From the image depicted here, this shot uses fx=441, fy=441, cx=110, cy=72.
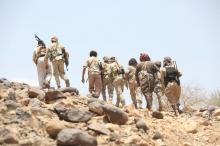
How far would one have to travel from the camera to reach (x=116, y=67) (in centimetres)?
1412

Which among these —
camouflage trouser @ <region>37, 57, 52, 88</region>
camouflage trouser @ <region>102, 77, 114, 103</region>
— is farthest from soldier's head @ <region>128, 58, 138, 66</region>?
camouflage trouser @ <region>37, 57, 52, 88</region>

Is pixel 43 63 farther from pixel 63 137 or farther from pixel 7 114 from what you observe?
pixel 63 137

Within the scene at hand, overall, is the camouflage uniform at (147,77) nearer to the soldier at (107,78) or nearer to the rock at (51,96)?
the soldier at (107,78)

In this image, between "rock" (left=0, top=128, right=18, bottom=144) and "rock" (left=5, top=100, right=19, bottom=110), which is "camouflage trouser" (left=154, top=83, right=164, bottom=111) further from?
"rock" (left=0, top=128, right=18, bottom=144)

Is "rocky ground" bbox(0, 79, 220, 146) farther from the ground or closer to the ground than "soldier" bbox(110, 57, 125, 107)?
closer to the ground

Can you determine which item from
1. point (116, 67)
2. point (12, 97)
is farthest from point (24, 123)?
point (116, 67)

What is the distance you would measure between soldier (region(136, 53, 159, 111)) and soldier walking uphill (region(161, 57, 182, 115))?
275mm

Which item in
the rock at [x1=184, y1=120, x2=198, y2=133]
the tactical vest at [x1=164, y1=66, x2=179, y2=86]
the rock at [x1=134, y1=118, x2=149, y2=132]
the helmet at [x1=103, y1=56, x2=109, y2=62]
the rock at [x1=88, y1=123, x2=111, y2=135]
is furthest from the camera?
the helmet at [x1=103, y1=56, x2=109, y2=62]

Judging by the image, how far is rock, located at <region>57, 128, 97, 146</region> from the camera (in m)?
7.30

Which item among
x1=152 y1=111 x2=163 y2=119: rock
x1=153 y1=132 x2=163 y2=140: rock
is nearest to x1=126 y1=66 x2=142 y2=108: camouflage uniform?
x1=152 y1=111 x2=163 y2=119: rock

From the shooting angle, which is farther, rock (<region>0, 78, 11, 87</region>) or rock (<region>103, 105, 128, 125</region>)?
rock (<region>0, 78, 11, 87</region>)

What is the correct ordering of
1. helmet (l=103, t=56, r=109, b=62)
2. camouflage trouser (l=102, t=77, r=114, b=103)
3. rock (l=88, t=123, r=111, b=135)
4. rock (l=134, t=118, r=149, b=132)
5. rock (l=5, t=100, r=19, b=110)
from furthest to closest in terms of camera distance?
1. helmet (l=103, t=56, r=109, b=62)
2. camouflage trouser (l=102, t=77, r=114, b=103)
3. rock (l=134, t=118, r=149, b=132)
4. rock (l=5, t=100, r=19, b=110)
5. rock (l=88, t=123, r=111, b=135)

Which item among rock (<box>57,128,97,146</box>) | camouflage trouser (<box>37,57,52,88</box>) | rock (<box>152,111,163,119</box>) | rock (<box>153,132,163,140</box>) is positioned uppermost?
camouflage trouser (<box>37,57,52,88</box>)

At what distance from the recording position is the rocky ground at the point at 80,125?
7.43 meters
